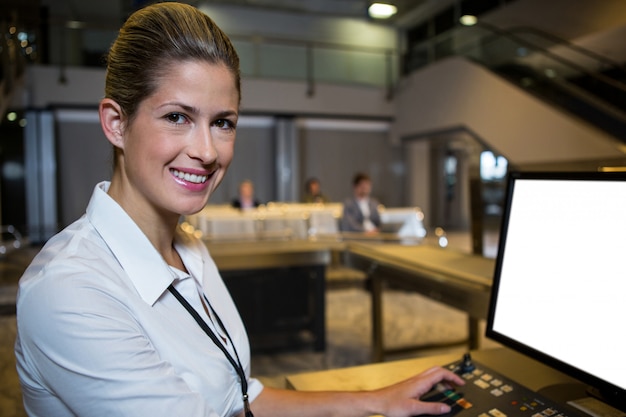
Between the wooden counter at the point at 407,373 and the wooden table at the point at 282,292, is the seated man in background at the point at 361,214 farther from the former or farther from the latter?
the wooden counter at the point at 407,373

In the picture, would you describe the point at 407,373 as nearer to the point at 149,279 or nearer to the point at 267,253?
the point at 149,279

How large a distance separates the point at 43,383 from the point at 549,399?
0.80m

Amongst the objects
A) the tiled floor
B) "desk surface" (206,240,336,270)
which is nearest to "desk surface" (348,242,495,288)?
the tiled floor

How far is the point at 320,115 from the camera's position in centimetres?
996

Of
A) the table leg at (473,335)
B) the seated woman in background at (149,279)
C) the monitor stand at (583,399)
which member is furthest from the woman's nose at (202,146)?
the table leg at (473,335)

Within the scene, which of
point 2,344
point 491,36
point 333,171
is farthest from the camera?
point 333,171

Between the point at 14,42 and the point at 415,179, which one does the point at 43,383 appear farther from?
the point at 415,179

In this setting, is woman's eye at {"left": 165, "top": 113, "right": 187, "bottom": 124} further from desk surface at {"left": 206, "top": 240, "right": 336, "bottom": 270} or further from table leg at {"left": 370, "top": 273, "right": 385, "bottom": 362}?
table leg at {"left": 370, "top": 273, "right": 385, "bottom": 362}

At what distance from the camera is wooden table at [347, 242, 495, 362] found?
156 cm

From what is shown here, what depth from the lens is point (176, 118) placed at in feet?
2.53

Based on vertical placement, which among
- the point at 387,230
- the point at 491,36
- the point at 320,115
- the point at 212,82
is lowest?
the point at 387,230

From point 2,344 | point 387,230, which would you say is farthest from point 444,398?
point 387,230

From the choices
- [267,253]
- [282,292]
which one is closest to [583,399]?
[267,253]

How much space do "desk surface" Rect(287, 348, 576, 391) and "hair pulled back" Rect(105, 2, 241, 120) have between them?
0.67 meters
